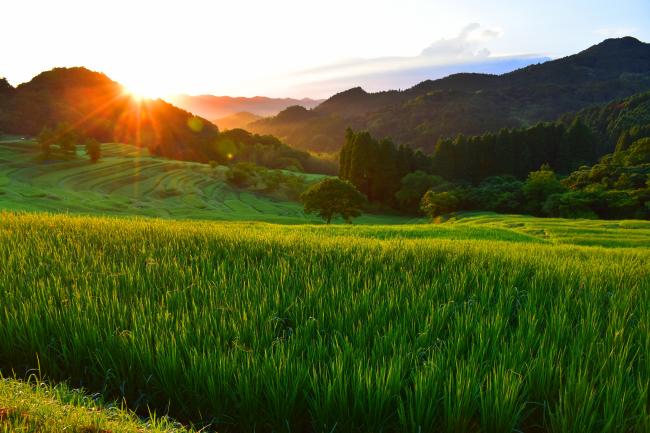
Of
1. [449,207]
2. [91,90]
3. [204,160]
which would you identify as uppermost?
[91,90]

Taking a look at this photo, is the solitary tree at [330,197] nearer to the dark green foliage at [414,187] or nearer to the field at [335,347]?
the dark green foliage at [414,187]

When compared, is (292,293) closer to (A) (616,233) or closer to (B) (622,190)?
(A) (616,233)

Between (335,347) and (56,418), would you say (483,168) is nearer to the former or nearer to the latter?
(335,347)

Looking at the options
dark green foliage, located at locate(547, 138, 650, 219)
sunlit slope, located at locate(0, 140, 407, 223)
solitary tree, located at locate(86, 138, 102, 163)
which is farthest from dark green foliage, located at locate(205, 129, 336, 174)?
dark green foliage, located at locate(547, 138, 650, 219)

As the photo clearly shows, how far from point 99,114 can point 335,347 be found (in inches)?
5780

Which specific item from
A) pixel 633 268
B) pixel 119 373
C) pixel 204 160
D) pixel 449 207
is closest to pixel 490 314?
pixel 119 373

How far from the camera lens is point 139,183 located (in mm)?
76875

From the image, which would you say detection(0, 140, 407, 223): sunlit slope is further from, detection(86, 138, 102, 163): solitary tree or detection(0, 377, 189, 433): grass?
detection(0, 377, 189, 433): grass

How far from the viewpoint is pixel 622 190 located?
53.7 m

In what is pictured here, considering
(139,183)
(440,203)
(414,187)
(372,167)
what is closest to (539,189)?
(440,203)

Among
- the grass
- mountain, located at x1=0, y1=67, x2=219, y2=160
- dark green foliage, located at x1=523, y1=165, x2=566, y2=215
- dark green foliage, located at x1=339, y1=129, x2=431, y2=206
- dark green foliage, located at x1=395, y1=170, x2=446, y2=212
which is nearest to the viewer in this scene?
the grass

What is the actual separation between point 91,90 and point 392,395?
16893 centimetres

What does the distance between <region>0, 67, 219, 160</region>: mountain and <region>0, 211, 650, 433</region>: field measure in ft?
377

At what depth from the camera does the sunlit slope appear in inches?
2517
